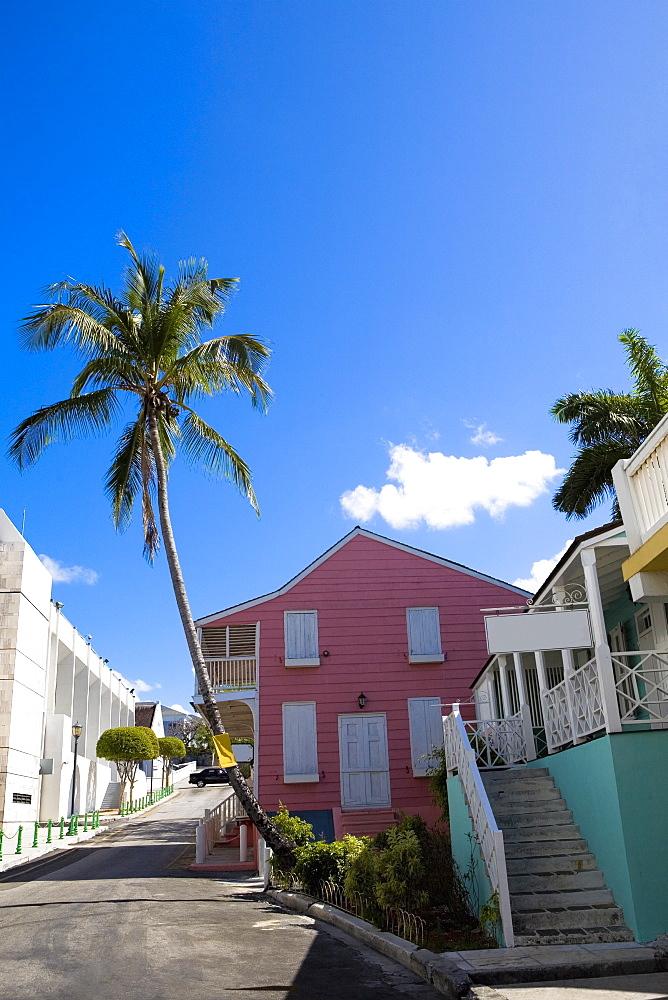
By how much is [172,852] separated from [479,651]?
35.4 feet

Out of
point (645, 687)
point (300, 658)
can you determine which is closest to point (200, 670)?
point (300, 658)

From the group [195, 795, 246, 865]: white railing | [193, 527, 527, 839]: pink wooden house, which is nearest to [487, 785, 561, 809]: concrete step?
[193, 527, 527, 839]: pink wooden house

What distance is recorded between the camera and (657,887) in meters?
8.30

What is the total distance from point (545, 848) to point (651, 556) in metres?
3.89

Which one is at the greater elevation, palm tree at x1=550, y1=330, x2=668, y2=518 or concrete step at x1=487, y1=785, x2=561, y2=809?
palm tree at x1=550, y1=330, x2=668, y2=518

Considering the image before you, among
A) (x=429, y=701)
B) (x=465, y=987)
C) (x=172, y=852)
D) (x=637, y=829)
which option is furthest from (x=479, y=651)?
(x=465, y=987)

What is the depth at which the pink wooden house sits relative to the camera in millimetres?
20641

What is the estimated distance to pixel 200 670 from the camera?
1642cm

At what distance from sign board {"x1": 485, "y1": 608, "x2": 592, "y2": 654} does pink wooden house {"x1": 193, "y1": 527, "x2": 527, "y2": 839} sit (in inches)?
473

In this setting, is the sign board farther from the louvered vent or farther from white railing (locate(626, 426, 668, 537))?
the louvered vent

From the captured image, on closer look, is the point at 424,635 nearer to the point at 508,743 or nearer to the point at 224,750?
the point at 224,750

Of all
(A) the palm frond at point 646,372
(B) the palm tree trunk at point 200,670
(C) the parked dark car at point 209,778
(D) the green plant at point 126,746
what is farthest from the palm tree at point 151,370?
(C) the parked dark car at point 209,778

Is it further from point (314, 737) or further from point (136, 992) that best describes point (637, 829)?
point (314, 737)

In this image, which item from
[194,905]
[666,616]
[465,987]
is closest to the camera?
[465,987]
